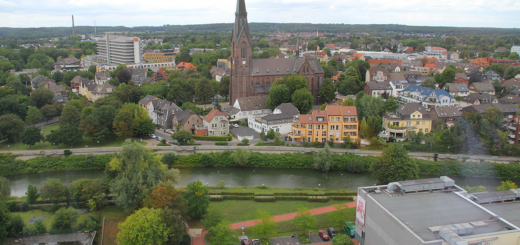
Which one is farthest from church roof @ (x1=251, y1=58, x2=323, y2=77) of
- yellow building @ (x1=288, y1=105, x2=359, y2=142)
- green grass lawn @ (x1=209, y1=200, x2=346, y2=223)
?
green grass lawn @ (x1=209, y1=200, x2=346, y2=223)

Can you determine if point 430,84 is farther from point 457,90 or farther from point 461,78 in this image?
point 461,78

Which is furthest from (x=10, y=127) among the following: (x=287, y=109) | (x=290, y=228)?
(x=290, y=228)

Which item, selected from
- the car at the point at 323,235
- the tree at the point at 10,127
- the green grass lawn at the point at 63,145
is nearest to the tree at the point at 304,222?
the car at the point at 323,235

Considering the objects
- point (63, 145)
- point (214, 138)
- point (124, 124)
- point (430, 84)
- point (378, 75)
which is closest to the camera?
point (63, 145)

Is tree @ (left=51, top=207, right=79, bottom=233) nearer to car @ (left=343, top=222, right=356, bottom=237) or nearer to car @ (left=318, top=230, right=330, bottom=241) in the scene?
car @ (left=318, top=230, right=330, bottom=241)

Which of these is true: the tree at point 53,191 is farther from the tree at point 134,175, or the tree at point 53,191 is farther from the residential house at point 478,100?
the residential house at point 478,100

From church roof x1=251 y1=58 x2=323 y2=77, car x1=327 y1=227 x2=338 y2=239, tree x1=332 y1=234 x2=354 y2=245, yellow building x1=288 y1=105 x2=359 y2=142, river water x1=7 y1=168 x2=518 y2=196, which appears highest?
church roof x1=251 y1=58 x2=323 y2=77
